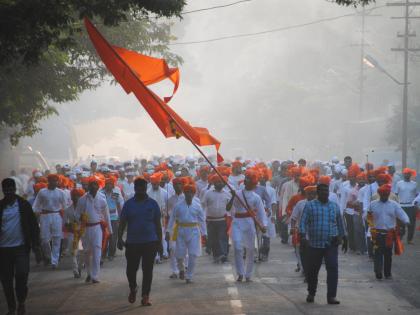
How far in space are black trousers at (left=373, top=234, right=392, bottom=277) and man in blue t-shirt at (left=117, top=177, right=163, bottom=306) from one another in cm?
438

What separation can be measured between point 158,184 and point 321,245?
22.9ft

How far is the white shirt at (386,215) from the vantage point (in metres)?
15.7

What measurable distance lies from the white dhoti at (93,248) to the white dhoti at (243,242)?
227 centimetres

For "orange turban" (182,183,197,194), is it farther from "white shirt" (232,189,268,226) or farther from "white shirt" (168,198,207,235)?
"white shirt" (232,189,268,226)

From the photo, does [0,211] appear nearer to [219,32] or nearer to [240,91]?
[240,91]

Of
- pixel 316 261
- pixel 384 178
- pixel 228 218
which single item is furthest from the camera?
pixel 228 218

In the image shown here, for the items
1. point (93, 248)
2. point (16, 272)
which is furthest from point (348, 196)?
point (16, 272)

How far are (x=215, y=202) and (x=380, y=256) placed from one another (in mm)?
4051

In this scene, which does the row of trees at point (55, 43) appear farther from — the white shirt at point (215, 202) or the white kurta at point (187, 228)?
the white shirt at point (215, 202)

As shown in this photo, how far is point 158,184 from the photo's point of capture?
63.4 ft

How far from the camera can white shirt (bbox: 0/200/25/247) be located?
11672mm

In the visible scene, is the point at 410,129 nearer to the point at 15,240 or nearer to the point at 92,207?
the point at 92,207

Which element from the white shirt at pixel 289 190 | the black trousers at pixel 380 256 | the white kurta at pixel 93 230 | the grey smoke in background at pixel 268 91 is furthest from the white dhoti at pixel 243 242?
the grey smoke in background at pixel 268 91

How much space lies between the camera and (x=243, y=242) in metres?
15.7
